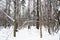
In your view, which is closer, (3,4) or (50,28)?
(50,28)

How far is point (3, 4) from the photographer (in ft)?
104

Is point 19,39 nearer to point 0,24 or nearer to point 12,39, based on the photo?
point 12,39

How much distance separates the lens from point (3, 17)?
23219 millimetres

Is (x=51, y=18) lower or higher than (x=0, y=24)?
higher

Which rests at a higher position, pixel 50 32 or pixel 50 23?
pixel 50 23

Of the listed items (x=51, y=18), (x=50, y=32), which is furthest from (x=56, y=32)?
(x=51, y=18)

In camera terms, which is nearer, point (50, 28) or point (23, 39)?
point (23, 39)

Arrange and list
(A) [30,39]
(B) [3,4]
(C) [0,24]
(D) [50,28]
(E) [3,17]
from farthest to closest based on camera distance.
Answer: (B) [3,4] < (C) [0,24] < (E) [3,17] < (D) [50,28] < (A) [30,39]

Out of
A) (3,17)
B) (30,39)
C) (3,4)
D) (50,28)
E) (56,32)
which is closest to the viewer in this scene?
(30,39)

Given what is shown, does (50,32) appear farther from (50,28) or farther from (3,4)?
(3,4)

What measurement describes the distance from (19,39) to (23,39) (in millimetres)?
316

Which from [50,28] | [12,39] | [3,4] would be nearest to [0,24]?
[3,4]

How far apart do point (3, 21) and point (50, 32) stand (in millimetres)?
10890

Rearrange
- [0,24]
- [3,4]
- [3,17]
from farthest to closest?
[3,4] < [0,24] < [3,17]
